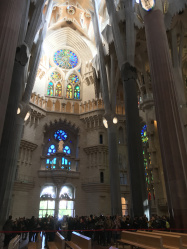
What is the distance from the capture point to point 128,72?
553 inches

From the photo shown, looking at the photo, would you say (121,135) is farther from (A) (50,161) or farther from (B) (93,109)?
A: (A) (50,161)

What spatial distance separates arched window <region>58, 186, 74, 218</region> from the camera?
22.0 metres

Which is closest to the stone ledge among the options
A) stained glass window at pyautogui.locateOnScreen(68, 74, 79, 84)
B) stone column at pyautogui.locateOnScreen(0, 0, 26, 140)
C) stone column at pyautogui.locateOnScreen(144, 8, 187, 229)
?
stained glass window at pyautogui.locateOnScreen(68, 74, 79, 84)

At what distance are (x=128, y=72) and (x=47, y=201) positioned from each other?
52.3 ft

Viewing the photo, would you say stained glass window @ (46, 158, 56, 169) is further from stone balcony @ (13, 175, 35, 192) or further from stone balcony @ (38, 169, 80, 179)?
stone balcony @ (13, 175, 35, 192)

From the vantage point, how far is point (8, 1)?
7.77m

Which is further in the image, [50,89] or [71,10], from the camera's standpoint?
[71,10]

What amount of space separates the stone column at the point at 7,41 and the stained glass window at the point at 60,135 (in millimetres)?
18841

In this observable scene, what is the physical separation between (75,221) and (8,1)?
33.5 feet

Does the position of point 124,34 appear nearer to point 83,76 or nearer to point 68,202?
point 83,76

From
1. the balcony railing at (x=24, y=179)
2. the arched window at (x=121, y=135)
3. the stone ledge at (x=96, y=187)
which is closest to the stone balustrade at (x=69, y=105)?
the arched window at (x=121, y=135)

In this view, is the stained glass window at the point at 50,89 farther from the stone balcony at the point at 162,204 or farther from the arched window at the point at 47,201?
the stone balcony at the point at 162,204

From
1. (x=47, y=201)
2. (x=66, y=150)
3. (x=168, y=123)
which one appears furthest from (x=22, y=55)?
(x=47, y=201)

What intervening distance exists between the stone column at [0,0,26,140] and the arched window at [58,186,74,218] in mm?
17941
